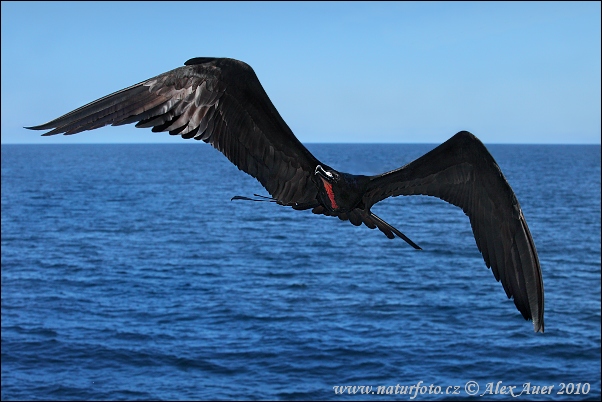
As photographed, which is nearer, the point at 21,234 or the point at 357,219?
the point at 357,219

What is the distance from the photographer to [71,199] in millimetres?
117188

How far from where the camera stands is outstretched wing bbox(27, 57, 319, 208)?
7.06 metres

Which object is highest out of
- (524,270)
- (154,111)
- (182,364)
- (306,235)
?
(154,111)

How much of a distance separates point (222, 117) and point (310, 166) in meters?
1.18

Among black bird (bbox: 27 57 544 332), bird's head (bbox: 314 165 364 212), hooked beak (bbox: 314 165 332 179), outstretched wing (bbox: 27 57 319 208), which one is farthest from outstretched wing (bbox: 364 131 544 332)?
outstretched wing (bbox: 27 57 319 208)

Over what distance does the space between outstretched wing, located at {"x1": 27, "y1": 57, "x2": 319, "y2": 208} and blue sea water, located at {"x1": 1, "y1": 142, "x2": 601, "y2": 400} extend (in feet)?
104

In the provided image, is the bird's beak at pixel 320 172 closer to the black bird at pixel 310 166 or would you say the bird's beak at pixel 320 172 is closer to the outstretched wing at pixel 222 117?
the black bird at pixel 310 166

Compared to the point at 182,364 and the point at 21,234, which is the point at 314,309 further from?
the point at 21,234

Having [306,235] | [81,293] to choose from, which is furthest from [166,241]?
[81,293]

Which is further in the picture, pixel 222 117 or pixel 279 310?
pixel 279 310

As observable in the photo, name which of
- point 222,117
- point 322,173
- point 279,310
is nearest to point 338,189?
point 322,173

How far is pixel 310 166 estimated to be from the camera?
8.39 metres

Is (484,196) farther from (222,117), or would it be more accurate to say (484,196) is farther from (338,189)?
(222,117)

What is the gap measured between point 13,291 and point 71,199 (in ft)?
181
